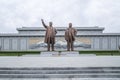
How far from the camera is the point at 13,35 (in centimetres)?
4312

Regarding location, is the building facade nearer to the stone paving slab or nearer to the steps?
the stone paving slab

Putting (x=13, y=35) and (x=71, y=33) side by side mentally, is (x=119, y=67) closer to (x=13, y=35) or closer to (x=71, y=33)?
(x=71, y=33)

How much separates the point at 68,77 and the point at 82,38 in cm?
3506

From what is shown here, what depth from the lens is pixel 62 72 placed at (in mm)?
7441

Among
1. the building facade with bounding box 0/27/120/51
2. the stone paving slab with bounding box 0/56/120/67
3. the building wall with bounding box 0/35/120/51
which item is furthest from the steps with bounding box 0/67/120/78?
the building wall with bounding box 0/35/120/51

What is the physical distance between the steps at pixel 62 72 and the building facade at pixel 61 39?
33.3 metres

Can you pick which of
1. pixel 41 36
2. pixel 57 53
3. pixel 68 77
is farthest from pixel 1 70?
pixel 41 36

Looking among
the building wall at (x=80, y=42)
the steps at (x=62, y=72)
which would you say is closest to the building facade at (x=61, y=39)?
the building wall at (x=80, y=42)

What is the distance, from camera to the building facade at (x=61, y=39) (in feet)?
137

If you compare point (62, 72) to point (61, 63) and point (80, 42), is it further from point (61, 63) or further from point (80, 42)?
point (80, 42)

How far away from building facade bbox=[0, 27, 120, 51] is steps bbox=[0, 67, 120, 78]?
1312 inches

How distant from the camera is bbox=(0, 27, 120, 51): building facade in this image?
41.6 metres

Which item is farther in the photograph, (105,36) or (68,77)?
(105,36)

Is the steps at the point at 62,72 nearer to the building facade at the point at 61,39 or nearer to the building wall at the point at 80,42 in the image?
the building facade at the point at 61,39
